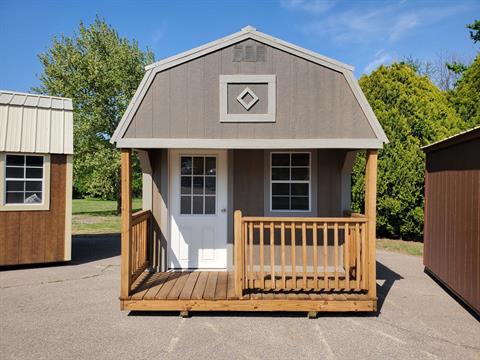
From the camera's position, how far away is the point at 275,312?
4.28 m

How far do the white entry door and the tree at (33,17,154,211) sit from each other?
11239 millimetres

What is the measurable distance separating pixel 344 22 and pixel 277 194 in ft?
33.2

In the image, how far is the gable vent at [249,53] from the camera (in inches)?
171

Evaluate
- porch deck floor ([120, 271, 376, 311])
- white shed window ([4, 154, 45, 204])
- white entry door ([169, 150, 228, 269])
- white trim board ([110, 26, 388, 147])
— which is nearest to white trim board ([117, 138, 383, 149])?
white trim board ([110, 26, 388, 147])

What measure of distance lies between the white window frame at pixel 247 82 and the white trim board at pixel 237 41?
0.45m

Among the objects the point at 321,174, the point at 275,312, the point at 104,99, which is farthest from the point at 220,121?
the point at 104,99

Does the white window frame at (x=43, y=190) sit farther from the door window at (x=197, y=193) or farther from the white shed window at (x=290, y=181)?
the white shed window at (x=290, y=181)

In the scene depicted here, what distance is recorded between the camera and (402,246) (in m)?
9.25

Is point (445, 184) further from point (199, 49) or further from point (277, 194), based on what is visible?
point (199, 49)

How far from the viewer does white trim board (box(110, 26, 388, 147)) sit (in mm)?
4176

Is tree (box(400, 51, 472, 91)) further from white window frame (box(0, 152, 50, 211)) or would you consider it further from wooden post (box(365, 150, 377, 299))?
white window frame (box(0, 152, 50, 211))

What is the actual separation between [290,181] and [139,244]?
105 inches

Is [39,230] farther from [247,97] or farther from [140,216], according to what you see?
[247,97]

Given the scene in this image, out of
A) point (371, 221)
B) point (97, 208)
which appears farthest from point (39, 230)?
point (97, 208)
